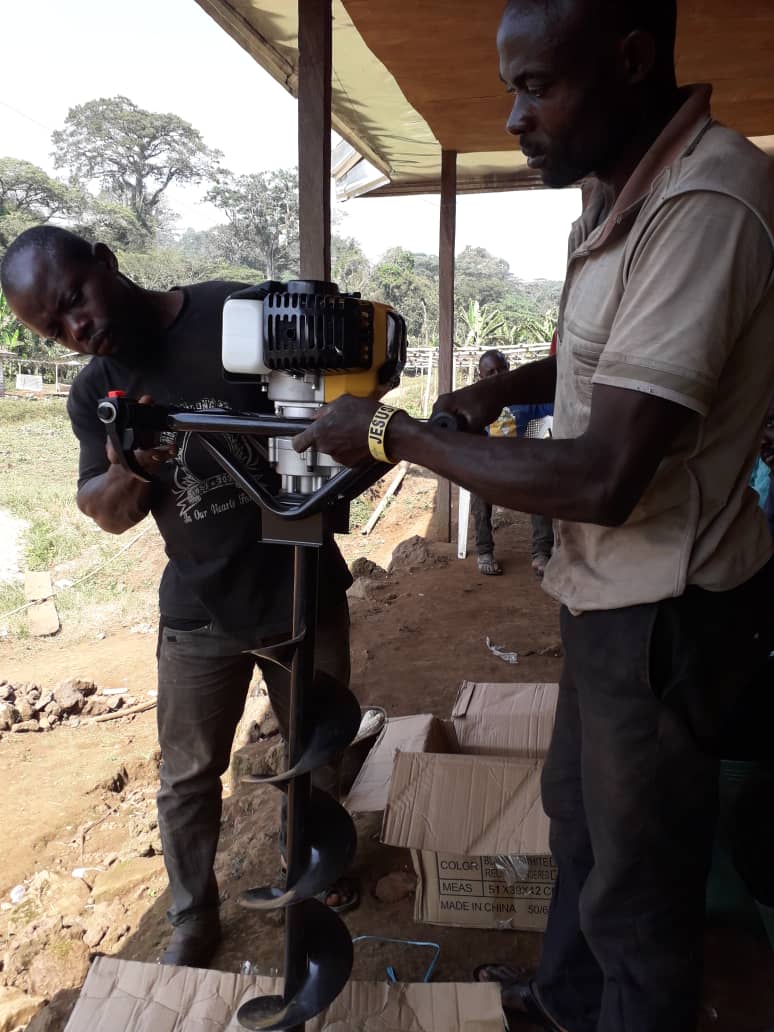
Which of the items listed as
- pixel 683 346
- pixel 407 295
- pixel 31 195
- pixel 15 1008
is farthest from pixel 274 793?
pixel 407 295

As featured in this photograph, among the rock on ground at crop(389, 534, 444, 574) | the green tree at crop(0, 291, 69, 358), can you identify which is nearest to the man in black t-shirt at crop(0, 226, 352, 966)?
the rock on ground at crop(389, 534, 444, 574)

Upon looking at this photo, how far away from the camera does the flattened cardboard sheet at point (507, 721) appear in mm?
2748

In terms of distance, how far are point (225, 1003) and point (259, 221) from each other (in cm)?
4230

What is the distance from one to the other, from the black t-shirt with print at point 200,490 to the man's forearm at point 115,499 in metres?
0.07

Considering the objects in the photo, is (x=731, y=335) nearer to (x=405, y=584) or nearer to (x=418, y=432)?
(x=418, y=432)

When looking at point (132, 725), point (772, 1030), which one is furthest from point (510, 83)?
point (132, 725)

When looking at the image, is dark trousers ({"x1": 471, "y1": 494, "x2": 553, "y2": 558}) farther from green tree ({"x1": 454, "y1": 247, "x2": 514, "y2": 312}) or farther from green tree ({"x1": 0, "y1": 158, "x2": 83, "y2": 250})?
green tree ({"x1": 454, "y1": 247, "x2": 514, "y2": 312})

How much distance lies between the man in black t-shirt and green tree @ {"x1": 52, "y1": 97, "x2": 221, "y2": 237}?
38.9m

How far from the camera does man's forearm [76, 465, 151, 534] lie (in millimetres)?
1902

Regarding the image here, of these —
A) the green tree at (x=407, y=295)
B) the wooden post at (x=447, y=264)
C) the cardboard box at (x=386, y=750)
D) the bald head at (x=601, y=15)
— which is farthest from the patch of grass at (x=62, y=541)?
the green tree at (x=407, y=295)

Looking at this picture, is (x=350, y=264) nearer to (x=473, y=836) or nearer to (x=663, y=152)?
(x=473, y=836)

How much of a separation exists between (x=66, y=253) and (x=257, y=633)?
1066 millimetres

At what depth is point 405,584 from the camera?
6312 mm

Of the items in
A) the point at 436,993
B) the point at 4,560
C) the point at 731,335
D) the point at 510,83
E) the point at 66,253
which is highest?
the point at 510,83
